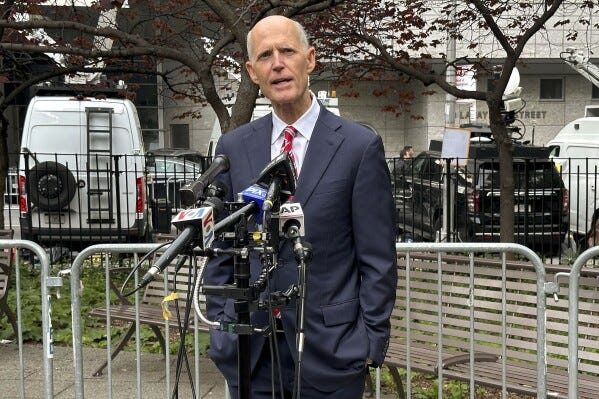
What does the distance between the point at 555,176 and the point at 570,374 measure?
8892 millimetres

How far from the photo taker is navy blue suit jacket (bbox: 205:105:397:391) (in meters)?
2.81

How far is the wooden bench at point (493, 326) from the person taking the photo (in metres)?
4.83

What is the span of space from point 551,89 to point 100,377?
29.0 metres

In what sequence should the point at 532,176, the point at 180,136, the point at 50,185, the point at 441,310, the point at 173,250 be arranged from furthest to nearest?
the point at 180,136 < the point at 532,176 < the point at 50,185 < the point at 441,310 < the point at 173,250

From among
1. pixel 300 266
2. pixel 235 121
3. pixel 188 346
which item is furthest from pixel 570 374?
pixel 235 121

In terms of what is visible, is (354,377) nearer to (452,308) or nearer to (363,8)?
(452,308)

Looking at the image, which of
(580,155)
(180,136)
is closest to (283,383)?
(580,155)

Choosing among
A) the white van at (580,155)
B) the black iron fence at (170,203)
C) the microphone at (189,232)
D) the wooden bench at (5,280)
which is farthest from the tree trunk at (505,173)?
the microphone at (189,232)

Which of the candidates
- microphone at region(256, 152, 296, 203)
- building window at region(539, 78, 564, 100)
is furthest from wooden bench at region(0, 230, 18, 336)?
building window at region(539, 78, 564, 100)

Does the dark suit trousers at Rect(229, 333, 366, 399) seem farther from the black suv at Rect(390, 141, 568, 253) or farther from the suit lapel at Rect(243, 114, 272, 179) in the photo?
the black suv at Rect(390, 141, 568, 253)

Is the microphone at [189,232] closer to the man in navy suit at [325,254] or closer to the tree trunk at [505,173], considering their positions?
the man in navy suit at [325,254]

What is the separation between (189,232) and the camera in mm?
2211

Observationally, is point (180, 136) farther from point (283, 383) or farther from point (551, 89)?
point (283, 383)

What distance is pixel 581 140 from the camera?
608 inches
